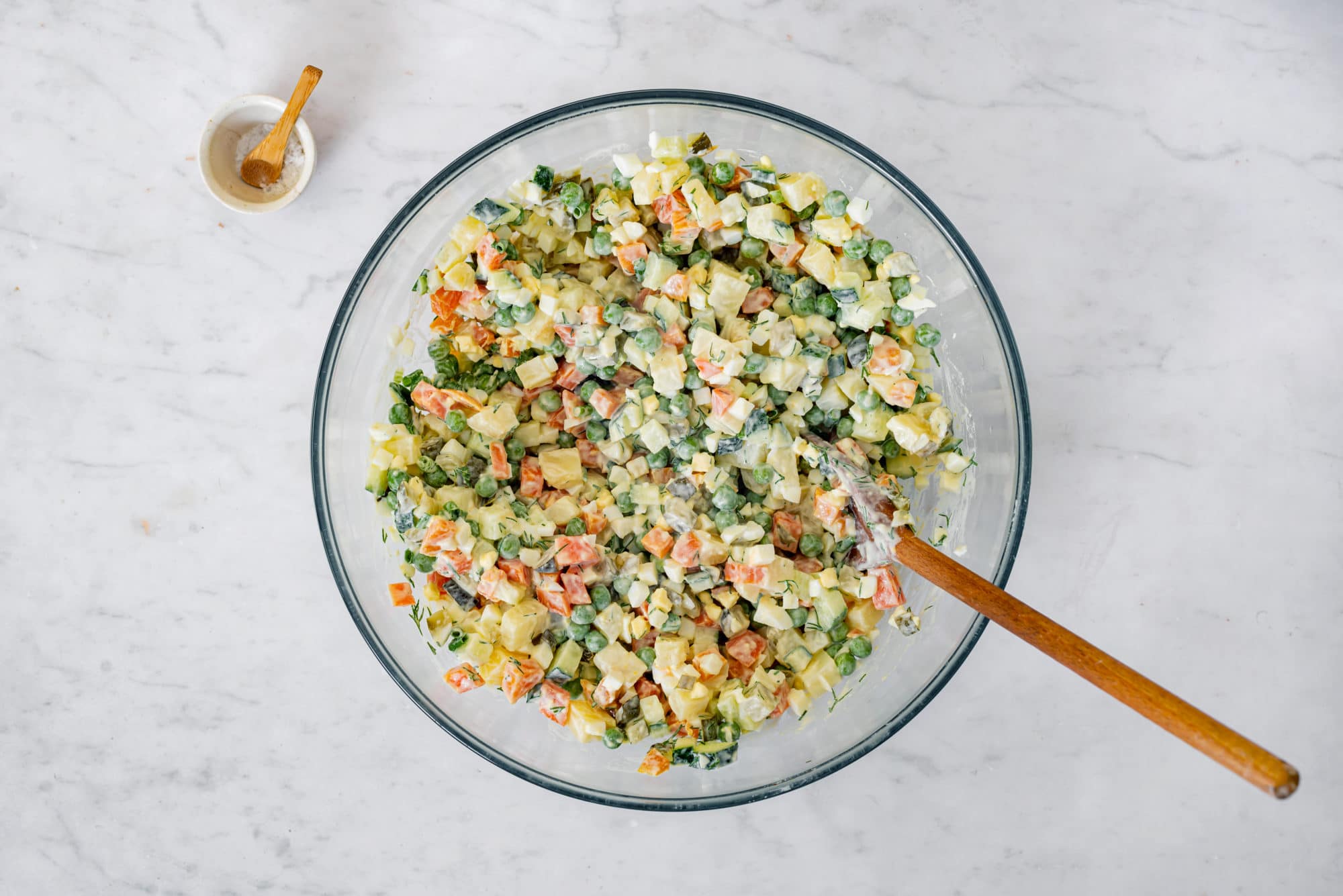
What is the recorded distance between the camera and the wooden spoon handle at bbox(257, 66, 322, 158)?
2430 mm

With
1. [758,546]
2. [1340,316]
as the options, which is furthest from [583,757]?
[1340,316]

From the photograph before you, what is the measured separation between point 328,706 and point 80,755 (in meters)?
0.79

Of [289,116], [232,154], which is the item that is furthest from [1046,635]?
[232,154]

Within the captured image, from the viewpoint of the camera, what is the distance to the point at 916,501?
7.83ft

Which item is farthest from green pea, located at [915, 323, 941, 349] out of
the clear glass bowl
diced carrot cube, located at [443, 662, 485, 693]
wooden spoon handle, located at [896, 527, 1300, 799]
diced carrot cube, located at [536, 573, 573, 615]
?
diced carrot cube, located at [443, 662, 485, 693]

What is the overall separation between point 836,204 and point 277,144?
4.97 feet

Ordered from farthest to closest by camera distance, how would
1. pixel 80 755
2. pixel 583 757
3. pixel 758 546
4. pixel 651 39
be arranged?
pixel 80 755 < pixel 651 39 < pixel 583 757 < pixel 758 546

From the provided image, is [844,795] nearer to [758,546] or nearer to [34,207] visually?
[758,546]

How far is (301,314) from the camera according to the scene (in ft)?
8.61

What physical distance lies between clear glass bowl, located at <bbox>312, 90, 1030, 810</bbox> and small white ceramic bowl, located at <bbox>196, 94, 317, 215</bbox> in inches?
18.8

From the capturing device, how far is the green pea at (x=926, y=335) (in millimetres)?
2158

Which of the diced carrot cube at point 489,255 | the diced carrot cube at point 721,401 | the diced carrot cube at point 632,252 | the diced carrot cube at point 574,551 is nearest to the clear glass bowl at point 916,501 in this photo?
the diced carrot cube at point 489,255

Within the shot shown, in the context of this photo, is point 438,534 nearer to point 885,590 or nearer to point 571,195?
point 571,195

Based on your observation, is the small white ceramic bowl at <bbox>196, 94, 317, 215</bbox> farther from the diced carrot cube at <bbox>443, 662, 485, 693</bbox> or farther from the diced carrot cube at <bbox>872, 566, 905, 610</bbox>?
the diced carrot cube at <bbox>872, 566, 905, 610</bbox>
